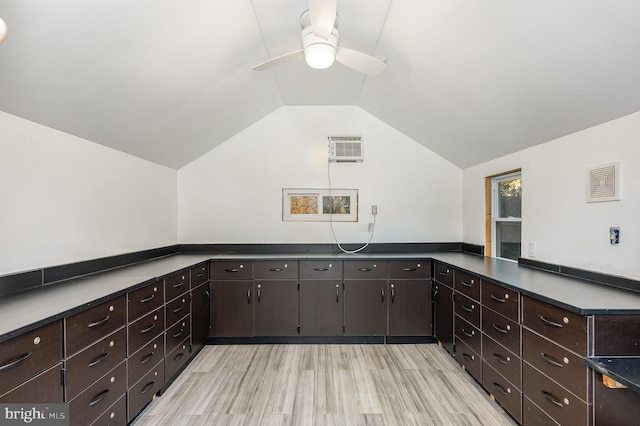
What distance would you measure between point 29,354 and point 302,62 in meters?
2.69

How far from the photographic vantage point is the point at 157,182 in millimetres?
3320

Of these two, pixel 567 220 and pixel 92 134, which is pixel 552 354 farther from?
pixel 92 134

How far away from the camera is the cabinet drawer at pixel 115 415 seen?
1.63 metres

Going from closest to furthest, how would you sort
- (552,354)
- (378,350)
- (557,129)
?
(552,354), (557,129), (378,350)

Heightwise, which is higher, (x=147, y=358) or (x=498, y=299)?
(x=498, y=299)

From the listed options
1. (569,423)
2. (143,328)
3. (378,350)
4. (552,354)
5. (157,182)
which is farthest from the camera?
(157,182)

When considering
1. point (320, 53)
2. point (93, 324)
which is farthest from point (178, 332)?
point (320, 53)

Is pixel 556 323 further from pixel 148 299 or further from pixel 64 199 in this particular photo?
pixel 64 199

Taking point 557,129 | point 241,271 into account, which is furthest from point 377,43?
point 241,271

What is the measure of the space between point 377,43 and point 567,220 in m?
1.97

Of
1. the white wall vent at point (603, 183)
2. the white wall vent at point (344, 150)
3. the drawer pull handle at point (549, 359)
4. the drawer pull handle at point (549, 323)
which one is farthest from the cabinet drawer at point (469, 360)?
the white wall vent at point (344, 150)

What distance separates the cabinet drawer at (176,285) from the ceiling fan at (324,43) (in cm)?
182

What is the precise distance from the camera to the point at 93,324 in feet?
5.20

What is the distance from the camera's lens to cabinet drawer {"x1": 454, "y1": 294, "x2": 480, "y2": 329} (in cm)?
239
